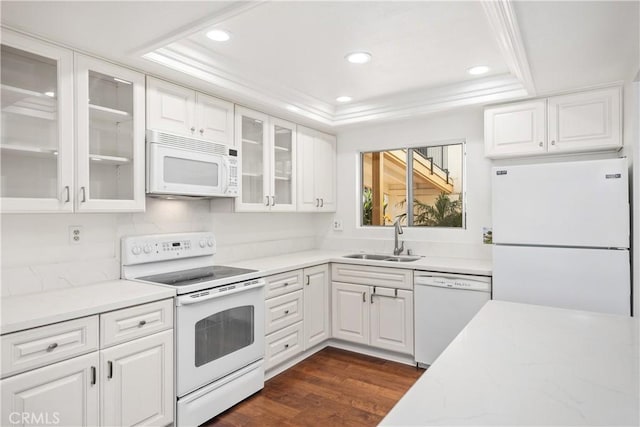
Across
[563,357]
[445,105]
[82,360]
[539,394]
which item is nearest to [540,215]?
[445,105]

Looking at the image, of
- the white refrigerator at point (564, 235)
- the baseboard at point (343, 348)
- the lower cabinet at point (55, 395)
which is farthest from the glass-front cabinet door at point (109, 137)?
the white refrigerator at point (564, 235)

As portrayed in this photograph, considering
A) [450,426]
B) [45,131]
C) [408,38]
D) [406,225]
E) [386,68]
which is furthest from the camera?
[406,225]

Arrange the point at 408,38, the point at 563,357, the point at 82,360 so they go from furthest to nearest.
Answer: the point at 408,38
the point at 82,360
the point at 563,357

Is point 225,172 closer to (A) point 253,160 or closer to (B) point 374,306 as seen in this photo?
(A) point 253,160

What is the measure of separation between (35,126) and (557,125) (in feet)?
11.2

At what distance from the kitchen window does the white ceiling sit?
2.04 feet

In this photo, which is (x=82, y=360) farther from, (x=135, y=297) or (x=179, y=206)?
(x=179, y=206)

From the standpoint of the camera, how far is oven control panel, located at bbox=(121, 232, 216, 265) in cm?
259

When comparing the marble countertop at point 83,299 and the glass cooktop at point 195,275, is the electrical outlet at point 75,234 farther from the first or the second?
the glass cooktop at point 195,275

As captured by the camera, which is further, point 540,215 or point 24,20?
point 540,215

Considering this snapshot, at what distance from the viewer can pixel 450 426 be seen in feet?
2.74

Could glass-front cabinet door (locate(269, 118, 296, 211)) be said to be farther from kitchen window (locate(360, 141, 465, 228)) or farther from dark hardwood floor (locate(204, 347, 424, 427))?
dark hardwood floor (locate(204, 347, 424, 427))

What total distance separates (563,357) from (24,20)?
8.68 ft

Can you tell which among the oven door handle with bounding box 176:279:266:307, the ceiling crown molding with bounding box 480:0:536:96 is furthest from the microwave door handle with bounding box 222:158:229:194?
the ceiling crown molding with bounding box 480:0:536:96
